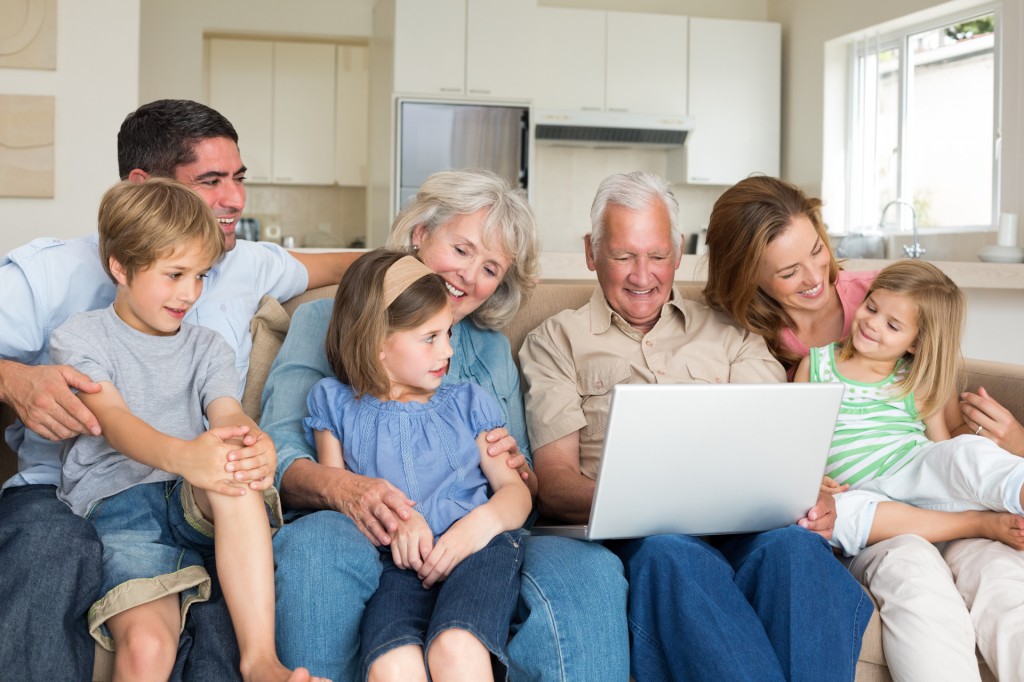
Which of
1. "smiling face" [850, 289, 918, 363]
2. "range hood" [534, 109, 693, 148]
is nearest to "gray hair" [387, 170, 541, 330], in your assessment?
"smiling face" [850, 289, 918, 363]

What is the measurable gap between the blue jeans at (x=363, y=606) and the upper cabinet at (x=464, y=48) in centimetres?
465

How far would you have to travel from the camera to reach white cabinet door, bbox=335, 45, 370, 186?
6.66 m

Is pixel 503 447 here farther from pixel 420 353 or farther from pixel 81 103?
pixel 81 103

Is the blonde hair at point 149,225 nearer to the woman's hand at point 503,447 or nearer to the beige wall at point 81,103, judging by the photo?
the woman's hand at point 503,447

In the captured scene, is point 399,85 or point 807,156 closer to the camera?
point 399,85

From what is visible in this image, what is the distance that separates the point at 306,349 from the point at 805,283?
1097 mm

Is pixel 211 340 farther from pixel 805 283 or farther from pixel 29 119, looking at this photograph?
pixel 29 119

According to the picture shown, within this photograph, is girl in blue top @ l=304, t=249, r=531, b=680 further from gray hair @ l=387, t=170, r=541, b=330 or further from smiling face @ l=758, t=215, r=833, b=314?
smiling face @ l=758, t=215, r=833, b=314

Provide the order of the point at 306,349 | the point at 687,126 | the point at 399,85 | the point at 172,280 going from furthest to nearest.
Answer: the point at 687,126 → the point at 399,85 → the point at 306,349 → the point at 172,280

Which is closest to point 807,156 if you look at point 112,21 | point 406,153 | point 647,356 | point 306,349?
point 406,153

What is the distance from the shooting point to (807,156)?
21.0ft

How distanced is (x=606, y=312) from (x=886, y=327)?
1.93 feet

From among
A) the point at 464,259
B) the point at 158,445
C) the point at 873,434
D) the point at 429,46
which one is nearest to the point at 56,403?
the point at 158,445

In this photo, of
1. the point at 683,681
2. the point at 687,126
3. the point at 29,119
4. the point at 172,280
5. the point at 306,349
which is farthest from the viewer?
the point at 687,126
